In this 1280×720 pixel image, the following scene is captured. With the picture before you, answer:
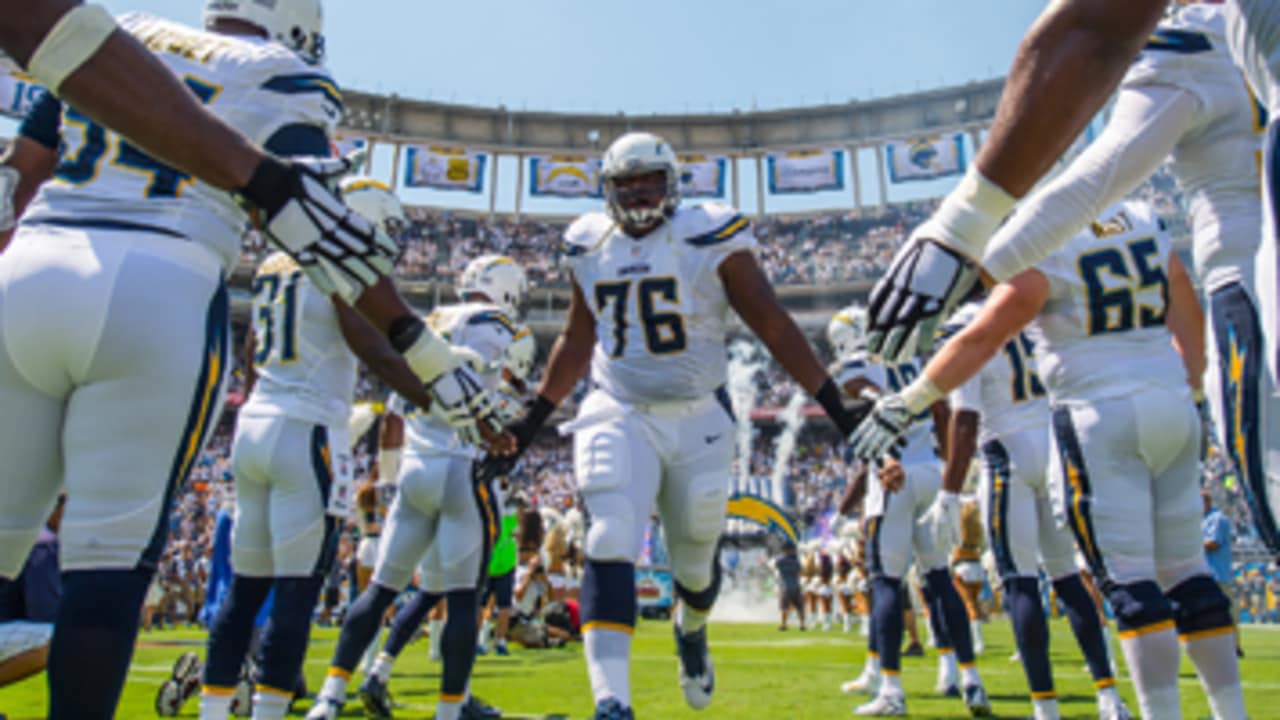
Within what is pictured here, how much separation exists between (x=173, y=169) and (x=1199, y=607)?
362 centimetres

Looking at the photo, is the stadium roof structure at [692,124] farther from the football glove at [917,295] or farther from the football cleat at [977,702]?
the football glove at [917,295]

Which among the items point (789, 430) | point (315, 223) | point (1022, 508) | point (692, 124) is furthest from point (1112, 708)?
point (692, 124)

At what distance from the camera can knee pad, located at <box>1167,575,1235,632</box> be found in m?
3.27

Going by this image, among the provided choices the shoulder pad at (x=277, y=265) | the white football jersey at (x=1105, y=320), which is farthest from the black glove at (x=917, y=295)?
the shoulder pad at (x=277, y=265)

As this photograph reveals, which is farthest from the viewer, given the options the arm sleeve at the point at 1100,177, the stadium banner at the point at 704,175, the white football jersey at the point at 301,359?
the stadium banner at the point at 704,175

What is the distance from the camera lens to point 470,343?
5410mm

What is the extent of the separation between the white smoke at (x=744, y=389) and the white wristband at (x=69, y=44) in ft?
113

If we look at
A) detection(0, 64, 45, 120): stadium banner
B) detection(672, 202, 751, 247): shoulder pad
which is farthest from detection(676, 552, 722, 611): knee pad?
detection(0, 64, 45, 120): stadium banner

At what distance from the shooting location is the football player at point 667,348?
4023mm

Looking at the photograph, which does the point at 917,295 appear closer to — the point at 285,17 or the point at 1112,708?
the point at 285,17

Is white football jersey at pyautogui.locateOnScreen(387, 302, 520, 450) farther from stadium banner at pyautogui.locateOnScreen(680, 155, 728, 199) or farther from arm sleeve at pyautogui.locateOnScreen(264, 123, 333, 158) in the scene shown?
stadium banner at pyautogui.locateOnScreen(680, 155, 728, 199)

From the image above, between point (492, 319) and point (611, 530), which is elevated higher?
point (492, 319)

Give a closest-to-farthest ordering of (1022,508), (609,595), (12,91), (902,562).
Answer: (609,595), (1022,508), (902,562), (12,91)

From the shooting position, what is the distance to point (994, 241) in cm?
197
